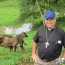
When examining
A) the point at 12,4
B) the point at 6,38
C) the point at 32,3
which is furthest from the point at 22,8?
the point at 12,4

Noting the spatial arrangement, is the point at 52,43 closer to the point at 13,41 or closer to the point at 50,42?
the point at 50,42

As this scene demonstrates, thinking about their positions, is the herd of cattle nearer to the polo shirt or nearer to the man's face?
the polo shirt

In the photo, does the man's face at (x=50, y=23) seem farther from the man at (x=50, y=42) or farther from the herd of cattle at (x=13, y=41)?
the herd of cattle at (x=13, y=41)

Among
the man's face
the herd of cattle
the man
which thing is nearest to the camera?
the man's face

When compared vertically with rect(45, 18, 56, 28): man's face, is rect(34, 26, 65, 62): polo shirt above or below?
below

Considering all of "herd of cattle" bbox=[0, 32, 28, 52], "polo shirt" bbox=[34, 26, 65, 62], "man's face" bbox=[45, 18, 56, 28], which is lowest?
"herd of cattle" bbox=[0, 32, 28, 52]

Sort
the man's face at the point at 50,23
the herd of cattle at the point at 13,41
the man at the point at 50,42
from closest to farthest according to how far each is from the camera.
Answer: the man's face at the point at 50,23 → the man at the point at 50,42 → the herd of cattle at the point at 13,41

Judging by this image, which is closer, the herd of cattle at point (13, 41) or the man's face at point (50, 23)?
the man's face at point (50, 23)

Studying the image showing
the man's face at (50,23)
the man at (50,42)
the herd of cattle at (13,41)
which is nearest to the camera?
the man's face at (50,23)

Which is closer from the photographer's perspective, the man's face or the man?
the man's face

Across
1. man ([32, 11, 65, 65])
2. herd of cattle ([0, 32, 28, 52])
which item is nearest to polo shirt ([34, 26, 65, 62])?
man ([32, 11, 65, 65])

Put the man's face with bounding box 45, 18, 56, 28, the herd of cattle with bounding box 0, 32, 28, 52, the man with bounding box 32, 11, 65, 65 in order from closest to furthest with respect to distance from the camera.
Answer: the man's face with bounding box 45, 18, 56, 28 → the man with bounding box 32, 11, 65, 65 → the herd of cattle with bounding box 0, 32, 28, 52

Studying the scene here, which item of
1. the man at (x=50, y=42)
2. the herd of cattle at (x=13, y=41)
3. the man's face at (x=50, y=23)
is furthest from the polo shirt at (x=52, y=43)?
the herd of cattle at (x=13, y=41)

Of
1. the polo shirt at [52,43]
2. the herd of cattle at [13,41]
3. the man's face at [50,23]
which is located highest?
the man's face at [50,23]
